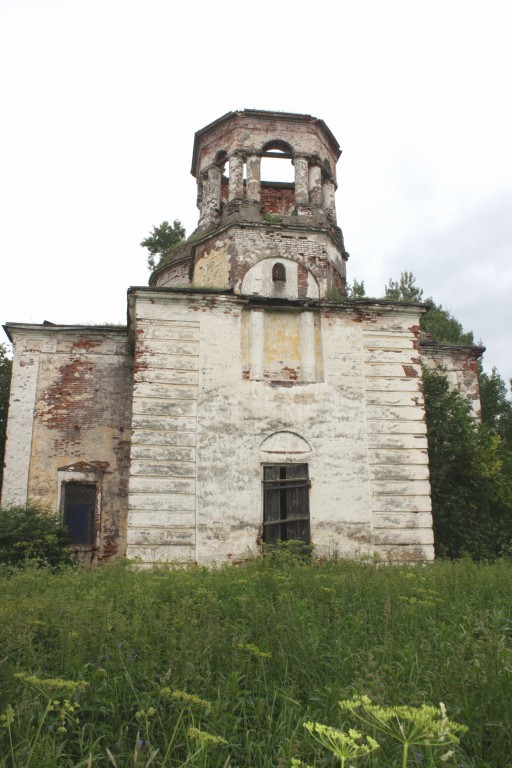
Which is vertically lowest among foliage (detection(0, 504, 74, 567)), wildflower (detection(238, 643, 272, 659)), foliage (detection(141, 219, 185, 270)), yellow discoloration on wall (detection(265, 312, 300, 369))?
wildflower (detection(238, 643, 272, 659))

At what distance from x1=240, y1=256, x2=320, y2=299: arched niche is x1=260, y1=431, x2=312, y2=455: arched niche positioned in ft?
9.93

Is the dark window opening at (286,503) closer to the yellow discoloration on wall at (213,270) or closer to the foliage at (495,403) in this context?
the yellow discoloration on wall at (213,270)

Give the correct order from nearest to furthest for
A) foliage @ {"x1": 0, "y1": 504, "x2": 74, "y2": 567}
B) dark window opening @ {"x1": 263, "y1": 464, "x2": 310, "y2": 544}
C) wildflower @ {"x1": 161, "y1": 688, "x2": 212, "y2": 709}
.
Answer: wildflower @ {"x1": 161, "y1": 688, "x2": 212, "y2": 709} → foliage @ {"x1": 0, "y1": 504, "x2": 74, "y2": 567} → dark window opening @ {"x1": 263, "y1": 464, "x2": 310, "y2": 544}

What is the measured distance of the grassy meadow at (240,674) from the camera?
12.3ft

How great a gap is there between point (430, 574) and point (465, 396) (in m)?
12.0

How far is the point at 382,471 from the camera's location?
45.8 ft

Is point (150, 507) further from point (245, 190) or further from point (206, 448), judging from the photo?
point (245, 190)

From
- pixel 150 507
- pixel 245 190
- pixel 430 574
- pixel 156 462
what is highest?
pixel 245 190

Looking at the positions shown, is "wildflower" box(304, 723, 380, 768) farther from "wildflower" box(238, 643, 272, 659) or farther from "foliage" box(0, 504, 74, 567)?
"foliage" box(0, 504, 74, 567)

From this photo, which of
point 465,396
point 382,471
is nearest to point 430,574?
point 382,471

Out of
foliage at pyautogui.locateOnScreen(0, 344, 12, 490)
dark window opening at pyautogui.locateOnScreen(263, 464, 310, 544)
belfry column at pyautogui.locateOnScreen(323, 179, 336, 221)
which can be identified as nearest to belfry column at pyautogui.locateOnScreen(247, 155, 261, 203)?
belfry column at pyautogui.locateOnScreen(323, 179, 336, 221)

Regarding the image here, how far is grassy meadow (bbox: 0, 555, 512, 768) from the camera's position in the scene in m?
3.76

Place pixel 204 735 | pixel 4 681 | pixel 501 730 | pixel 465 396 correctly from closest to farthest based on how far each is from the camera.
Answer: pixel 204 735 → pixel 501 730 → pixel 4 681 → pixel 465 396

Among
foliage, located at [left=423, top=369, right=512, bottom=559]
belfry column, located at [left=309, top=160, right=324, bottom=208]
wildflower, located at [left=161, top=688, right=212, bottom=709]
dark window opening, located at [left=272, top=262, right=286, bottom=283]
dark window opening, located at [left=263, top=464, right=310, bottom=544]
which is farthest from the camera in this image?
foliage, located at [left=423, top=369, right=512, bottom=559]
